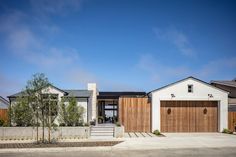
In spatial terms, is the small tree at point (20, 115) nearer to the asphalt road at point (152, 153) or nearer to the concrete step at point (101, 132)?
the concrete step at point (101, 132)

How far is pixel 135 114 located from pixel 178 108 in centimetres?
363

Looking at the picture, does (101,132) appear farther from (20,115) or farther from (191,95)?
(191,95)

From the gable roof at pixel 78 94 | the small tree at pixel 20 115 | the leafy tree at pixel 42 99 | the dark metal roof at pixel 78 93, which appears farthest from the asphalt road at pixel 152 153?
the dark metal roof at pixel 78 93

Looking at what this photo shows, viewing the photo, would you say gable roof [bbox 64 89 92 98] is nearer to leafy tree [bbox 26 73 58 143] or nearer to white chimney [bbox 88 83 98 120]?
white chimney [bbox 88 83 98 120]

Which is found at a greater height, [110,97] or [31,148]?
[110,97]

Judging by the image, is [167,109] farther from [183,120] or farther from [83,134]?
[83,134]

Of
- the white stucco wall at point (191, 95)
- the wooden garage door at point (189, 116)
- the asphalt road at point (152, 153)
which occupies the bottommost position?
the asphalt road at point (152, 153)

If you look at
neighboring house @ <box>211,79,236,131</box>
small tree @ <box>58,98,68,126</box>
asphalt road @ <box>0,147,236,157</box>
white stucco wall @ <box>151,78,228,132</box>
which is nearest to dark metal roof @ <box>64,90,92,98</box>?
small tree @ <box>58,98,68,126</box>

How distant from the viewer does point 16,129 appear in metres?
21.0

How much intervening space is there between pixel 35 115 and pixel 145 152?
8.47 meters

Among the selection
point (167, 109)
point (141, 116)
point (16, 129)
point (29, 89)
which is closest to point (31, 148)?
point (29, 89)

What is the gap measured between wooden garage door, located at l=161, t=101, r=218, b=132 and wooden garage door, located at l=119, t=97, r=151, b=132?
4.40 feet

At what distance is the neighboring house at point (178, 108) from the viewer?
987 inches

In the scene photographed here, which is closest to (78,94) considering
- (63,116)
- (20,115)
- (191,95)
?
(63,116)
